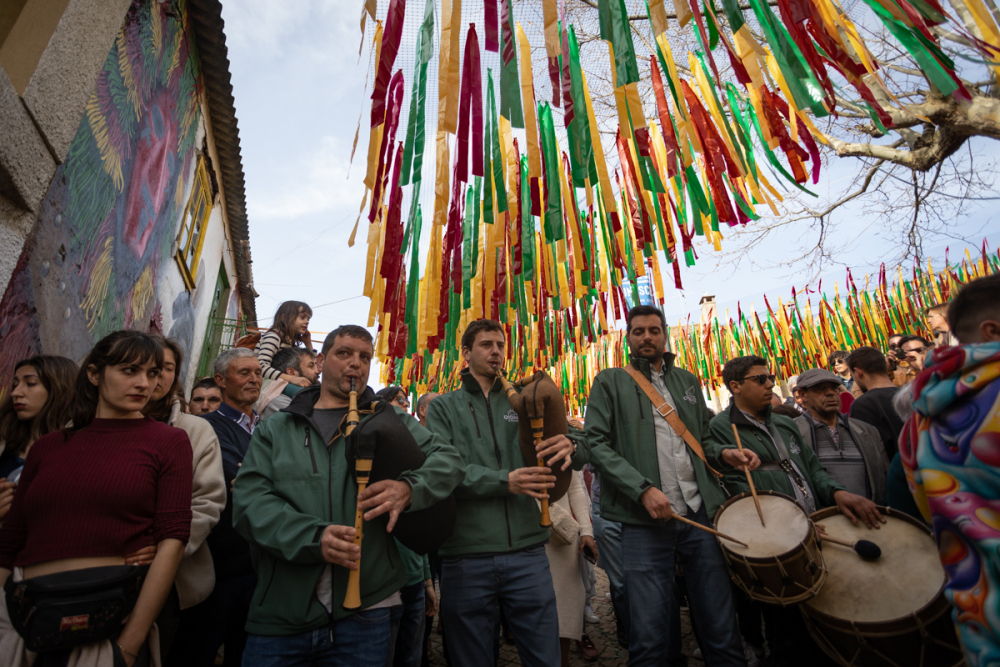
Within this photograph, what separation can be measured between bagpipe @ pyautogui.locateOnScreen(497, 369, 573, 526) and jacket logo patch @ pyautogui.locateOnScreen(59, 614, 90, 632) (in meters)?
1.66

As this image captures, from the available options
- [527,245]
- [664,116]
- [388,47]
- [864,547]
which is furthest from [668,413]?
[388,47]

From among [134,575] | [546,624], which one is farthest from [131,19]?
[546,624]

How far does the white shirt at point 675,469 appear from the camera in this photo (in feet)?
8.83

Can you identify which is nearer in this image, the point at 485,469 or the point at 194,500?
the point at 194,500

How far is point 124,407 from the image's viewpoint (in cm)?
179

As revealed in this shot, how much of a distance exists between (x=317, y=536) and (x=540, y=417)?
109cm

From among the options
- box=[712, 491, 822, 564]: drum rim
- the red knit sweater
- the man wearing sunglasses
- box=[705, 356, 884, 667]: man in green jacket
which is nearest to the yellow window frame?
the red knit sweater

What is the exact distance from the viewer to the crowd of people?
4.96ft

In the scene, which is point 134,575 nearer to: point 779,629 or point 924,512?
point 924,512

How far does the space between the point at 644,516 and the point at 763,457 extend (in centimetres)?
102

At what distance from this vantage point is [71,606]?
1.45 metres

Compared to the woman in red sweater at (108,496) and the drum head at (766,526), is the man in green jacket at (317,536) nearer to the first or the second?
the woman in red sweater at (108,496)

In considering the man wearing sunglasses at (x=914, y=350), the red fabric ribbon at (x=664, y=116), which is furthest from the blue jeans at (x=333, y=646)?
the man wearing sunglasses at (x=914, y=350)

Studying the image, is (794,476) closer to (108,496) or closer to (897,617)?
(897,617)
